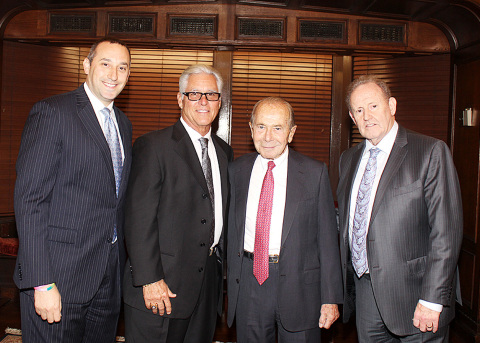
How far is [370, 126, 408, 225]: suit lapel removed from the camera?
→ 2039mm

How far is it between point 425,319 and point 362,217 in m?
0.59

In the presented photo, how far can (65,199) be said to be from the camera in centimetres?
183

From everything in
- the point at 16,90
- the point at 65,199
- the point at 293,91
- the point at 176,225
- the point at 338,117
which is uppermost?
the point at 293,91

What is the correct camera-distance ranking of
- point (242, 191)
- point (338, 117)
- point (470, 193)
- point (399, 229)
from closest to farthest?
point (399, 229) → point (242, 191) → point (470, 193) → point (338, 117)

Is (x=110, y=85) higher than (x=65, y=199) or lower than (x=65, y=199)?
higher

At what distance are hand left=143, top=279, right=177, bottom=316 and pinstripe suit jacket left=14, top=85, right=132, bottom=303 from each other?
0.85ft

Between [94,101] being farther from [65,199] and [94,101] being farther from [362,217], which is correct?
[362,217]

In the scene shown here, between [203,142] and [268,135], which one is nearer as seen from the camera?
[268,135]

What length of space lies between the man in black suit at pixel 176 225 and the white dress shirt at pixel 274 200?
0.18 meters

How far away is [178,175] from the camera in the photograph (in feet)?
6.86

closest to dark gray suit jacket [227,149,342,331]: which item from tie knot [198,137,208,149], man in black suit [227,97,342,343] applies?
man in black suit [227,97,342,343]

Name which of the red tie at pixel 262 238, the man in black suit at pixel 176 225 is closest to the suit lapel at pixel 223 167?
the man in black suit at pixel 176 225

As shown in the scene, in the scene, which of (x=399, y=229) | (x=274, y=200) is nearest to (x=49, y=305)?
(x=274, y=200)

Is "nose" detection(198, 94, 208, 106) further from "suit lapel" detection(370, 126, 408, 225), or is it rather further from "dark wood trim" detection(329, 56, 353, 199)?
"dark wood trim" detection(329, 56, 353, 199)
